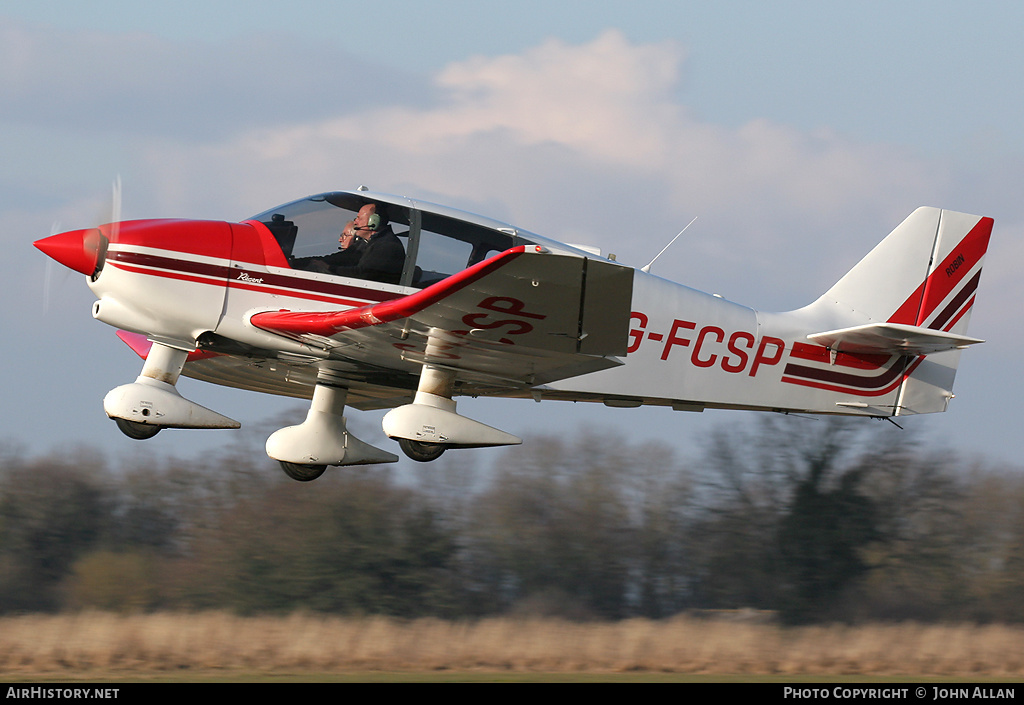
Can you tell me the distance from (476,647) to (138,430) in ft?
22.7

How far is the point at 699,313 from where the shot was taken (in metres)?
8.06

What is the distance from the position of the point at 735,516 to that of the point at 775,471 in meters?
1.29

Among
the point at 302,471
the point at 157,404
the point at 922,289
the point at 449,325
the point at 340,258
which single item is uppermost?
the point at 922,289

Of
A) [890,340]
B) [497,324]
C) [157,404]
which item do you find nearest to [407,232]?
[497,324]

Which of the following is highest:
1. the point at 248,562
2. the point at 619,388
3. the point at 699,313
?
the point at 699,313

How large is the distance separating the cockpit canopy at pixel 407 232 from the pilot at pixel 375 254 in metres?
0.05

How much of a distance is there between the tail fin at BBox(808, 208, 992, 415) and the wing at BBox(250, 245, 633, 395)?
3.18 m

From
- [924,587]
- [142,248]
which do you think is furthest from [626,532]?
[142,248]

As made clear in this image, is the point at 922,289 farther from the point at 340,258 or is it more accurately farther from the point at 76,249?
the point at 76,249

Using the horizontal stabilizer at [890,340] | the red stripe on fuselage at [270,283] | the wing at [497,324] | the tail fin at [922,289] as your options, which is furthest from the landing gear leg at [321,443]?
the tail fin at [922,289]

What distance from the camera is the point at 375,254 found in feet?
23.5

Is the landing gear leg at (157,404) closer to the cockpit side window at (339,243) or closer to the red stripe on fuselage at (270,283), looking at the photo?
the red stripe on fuselage at (270,283)

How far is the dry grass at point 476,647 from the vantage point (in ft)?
38.7

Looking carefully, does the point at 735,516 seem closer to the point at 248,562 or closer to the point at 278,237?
the point at 248,562
